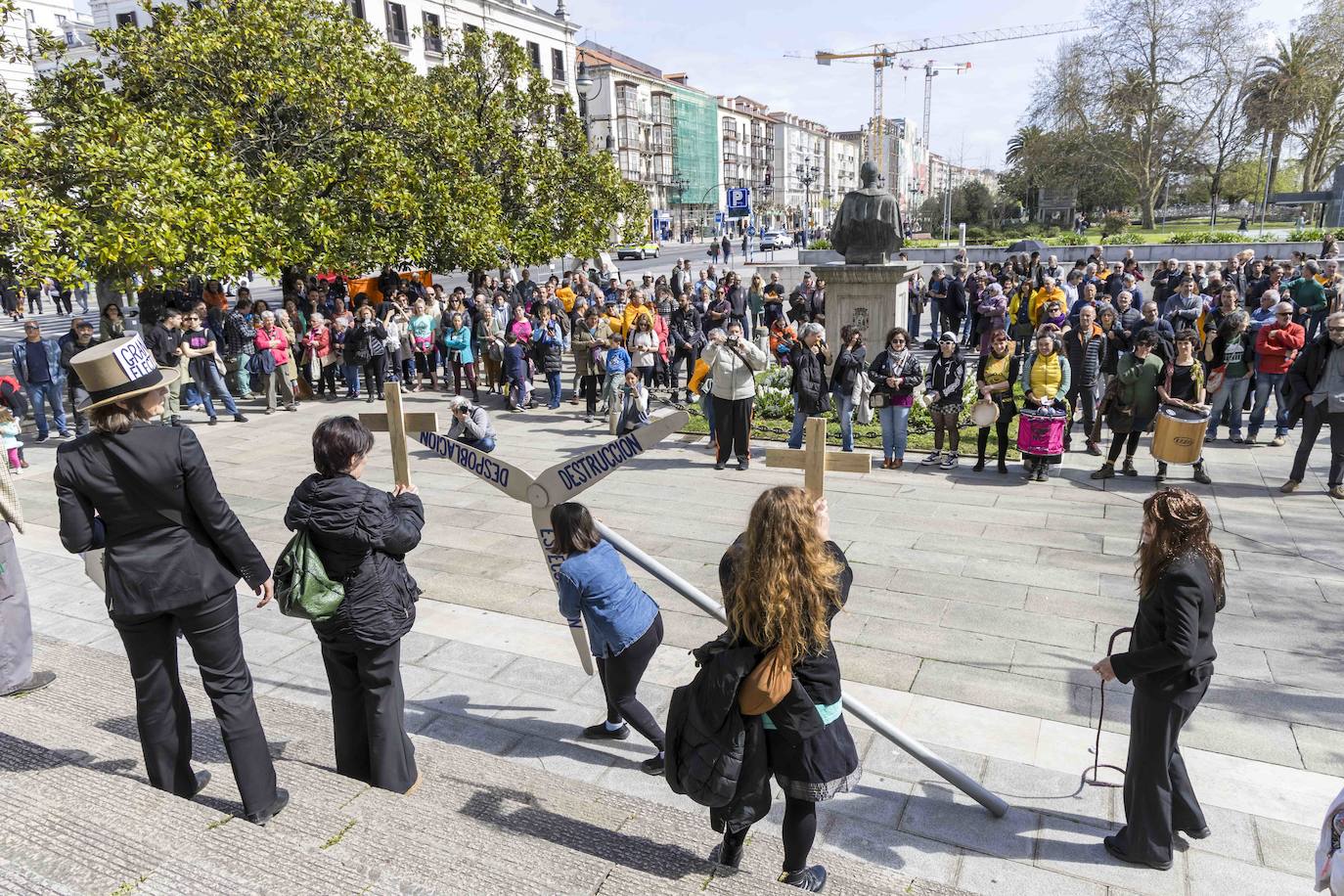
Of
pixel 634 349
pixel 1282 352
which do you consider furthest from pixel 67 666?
pixel 1282 352

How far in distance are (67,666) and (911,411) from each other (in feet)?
33.3

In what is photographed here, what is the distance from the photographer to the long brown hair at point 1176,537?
3.31m

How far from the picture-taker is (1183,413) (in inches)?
339

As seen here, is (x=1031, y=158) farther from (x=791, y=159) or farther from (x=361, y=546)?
(x=791, y=159)

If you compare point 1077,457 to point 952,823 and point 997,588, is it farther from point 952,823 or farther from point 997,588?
point 952,823

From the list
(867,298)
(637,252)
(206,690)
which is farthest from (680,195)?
(206,690)

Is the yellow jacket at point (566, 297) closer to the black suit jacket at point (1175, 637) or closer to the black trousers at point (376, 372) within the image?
the black trousers at point (376, 372)

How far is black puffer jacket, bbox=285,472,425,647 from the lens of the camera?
329 centimetres

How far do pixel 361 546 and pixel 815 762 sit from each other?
188cm

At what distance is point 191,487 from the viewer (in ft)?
10.5

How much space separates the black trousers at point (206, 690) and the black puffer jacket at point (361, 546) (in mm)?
347

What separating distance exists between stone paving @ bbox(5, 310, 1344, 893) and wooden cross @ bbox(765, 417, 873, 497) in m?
1.58

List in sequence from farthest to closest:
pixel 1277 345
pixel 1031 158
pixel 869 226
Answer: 1. pixel 1031 158
2. pixel 869 226
3. pixel 1277 345

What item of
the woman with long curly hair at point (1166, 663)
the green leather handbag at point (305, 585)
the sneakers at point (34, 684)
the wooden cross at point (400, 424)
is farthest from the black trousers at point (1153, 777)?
the sneakers at point (34, 684)
